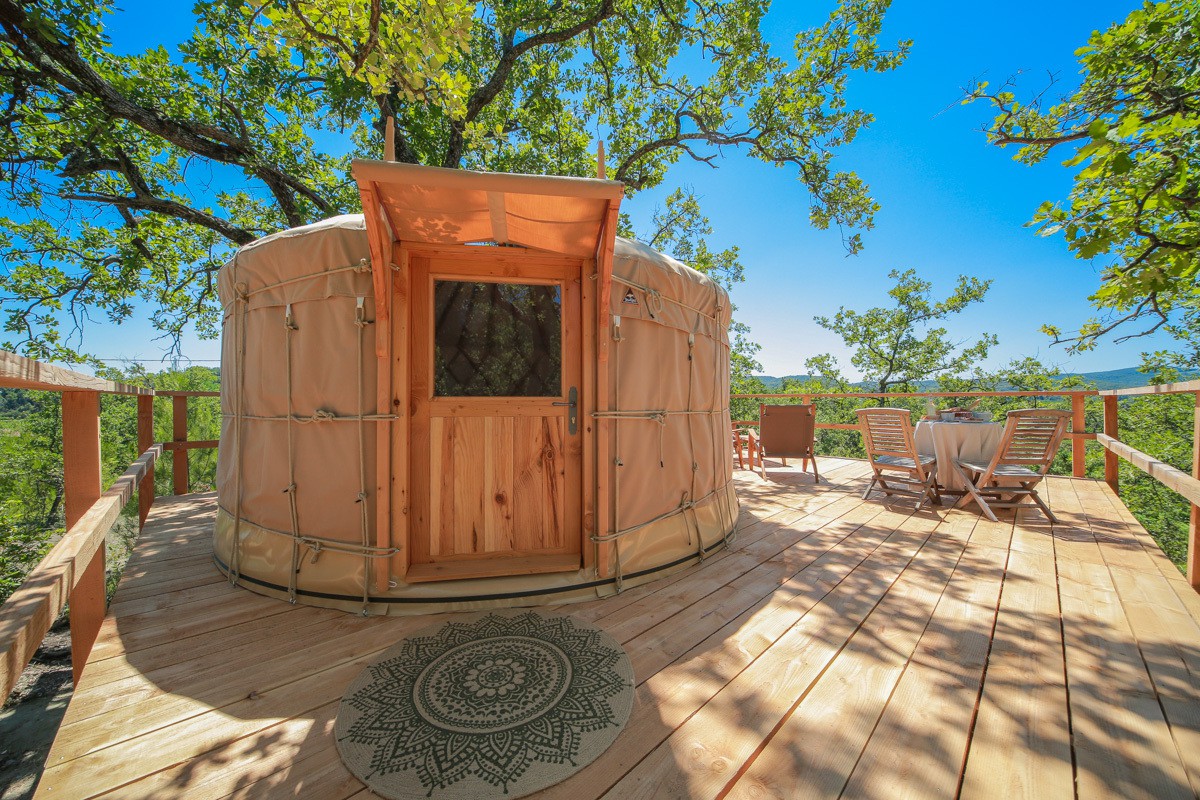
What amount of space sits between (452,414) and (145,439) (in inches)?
128

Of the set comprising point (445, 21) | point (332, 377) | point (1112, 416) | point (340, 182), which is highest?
point (340, 182)

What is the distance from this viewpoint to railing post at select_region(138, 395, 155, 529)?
3344 millimetres

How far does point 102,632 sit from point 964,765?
10.9 feet

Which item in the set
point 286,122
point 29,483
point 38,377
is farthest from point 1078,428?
point 29,483

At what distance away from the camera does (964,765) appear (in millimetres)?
1119

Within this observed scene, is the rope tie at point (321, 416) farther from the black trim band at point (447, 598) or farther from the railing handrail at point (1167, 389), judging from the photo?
the railing handrail at point (1167, 389)

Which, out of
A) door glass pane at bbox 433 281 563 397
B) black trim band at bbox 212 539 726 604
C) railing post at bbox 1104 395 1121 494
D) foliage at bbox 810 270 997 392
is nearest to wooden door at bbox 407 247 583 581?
door glass pane at bbox 433 281 563 397

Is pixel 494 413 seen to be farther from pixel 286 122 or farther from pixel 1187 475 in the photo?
pixel 286 122

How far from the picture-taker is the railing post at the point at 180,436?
3.83 m

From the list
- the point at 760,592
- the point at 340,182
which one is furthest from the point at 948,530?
the point at 340,182

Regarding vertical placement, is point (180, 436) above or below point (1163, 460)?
above

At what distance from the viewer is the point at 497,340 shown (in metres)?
2.34

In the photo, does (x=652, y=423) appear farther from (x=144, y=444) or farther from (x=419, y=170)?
(x=144, y=444)

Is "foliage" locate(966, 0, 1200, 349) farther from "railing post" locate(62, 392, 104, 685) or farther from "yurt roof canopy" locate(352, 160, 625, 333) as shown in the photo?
"railing post" locate(62, 392, 104, 685)
